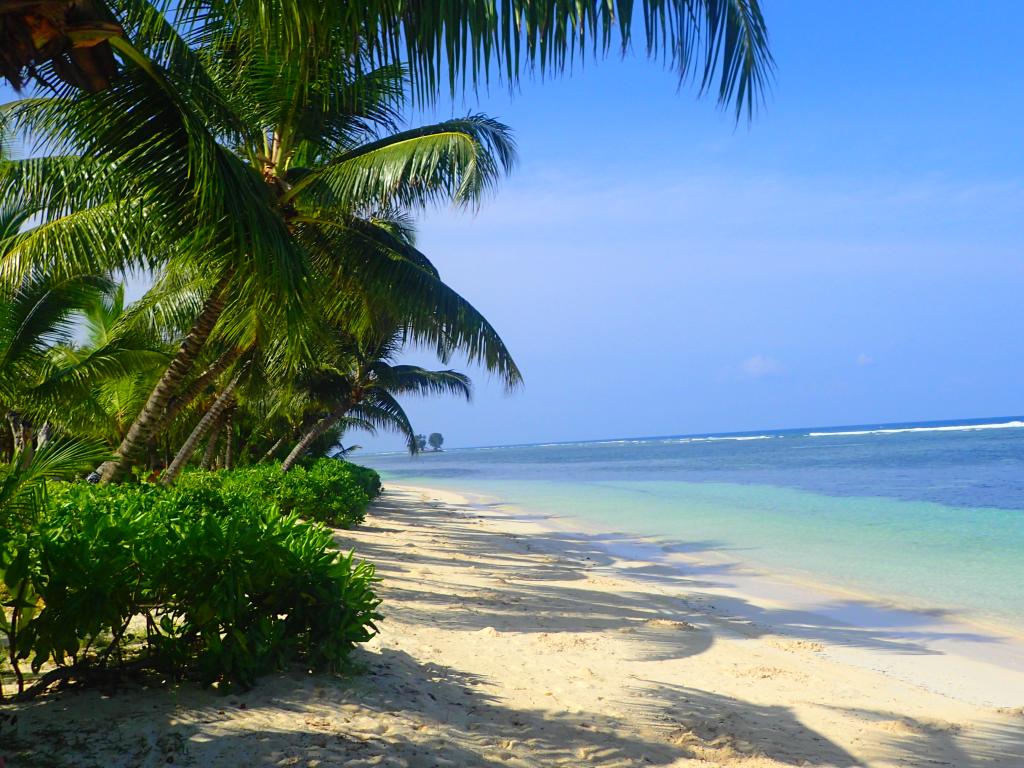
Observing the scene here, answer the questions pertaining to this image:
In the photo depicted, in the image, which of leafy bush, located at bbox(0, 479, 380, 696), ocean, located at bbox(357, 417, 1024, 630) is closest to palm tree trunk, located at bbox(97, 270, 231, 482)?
leafy bush, located at bbox(0, 479, 380, 696)

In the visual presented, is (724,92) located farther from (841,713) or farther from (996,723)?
(996,723)

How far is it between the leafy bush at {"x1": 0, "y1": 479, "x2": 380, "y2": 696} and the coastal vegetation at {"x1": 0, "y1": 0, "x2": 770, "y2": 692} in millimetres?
12

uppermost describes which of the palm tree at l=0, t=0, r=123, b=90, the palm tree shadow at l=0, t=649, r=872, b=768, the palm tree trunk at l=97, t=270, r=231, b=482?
the palm tree at l=0, t=0, r=123, b=90

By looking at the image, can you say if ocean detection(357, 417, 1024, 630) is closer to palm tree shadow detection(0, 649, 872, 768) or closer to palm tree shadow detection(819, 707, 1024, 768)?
palm tree shadow detection(819, 707, 1024, 768)

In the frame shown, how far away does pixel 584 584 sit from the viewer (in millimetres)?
10852

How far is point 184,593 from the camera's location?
401 centimetres

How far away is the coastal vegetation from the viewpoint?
11.4 feet

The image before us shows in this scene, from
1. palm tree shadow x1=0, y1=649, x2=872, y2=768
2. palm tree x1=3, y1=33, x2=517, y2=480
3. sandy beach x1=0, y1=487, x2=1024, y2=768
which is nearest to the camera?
palm tree shadow x1=0, y1=649, x2=872, y2=768

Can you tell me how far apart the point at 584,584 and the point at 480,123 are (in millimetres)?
5803

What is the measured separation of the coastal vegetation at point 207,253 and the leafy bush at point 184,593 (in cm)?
1

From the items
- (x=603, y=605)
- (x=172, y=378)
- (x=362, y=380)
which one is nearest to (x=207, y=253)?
(x=172, y=378)

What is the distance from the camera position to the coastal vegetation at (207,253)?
3461 mm

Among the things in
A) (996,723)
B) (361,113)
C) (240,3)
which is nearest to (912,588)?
(996,723)

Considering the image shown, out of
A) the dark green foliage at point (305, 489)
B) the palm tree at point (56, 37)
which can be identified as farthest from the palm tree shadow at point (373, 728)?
the dark green foliage at point (305, 489)
